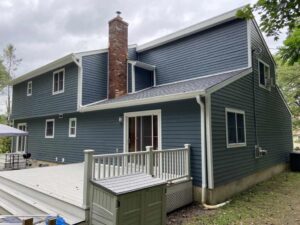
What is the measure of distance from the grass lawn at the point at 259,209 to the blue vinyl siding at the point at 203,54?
468cm

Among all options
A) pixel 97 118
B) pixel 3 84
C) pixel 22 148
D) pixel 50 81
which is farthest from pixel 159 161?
pixel 3 84

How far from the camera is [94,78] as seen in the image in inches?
410

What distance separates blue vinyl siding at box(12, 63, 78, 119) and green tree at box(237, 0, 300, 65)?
7898mm

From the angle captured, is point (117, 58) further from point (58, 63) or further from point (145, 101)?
point (145, 101)

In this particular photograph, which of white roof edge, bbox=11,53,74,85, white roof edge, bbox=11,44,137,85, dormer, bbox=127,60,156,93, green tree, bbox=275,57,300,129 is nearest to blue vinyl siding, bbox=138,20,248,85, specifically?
dormer, bbox=127,60,156,93

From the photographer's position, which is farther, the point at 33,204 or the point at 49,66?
the point at 49,66

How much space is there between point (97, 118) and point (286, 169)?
10112mm

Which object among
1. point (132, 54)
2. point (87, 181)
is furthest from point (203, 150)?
point (132, 54)

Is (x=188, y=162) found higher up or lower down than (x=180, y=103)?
lower down

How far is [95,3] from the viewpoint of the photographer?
1088cm

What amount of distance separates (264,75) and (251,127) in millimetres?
3061

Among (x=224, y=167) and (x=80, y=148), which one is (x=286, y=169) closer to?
(x=224, y=167)

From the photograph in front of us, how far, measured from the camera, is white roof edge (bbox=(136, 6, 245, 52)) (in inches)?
348

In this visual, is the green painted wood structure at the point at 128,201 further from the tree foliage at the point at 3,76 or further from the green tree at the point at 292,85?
the tree foliage at the point at 3,76
